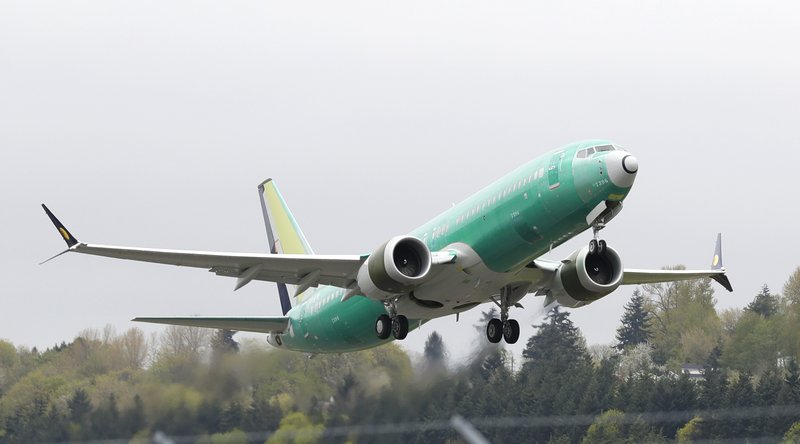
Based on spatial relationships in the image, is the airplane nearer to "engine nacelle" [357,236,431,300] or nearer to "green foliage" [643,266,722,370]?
"engine nacelle" [357,236,431,300]

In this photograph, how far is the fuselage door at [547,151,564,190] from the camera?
33.2 metres

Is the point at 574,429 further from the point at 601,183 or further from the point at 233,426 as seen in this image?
the point at 233,426

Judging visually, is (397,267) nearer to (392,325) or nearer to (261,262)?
(392,325)

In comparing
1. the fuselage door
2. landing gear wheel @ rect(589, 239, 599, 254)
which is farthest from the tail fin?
the fuselage door

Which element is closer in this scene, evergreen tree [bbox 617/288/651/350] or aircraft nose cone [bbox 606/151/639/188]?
aircraft nose cone [bbox 606/151/639/188]

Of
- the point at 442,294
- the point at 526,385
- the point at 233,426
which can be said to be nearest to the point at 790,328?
the point at 526,385

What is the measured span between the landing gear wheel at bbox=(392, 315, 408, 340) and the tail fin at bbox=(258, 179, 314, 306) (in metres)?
11.6

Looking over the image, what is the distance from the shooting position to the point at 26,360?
4478cm

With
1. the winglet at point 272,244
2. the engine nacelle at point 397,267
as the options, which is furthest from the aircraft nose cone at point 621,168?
the winglet at point 272,244

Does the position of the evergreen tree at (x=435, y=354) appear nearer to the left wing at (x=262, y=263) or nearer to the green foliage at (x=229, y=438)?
the left wing at (x=262, y=263)

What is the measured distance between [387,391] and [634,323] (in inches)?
1621

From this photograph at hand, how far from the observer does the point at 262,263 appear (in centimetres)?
3784

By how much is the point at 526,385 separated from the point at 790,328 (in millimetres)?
13267

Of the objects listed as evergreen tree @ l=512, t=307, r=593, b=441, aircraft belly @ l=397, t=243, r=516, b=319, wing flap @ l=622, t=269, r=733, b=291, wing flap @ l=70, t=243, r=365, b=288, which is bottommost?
evergreen tree @ l=512, t=307, r=593, b=441
